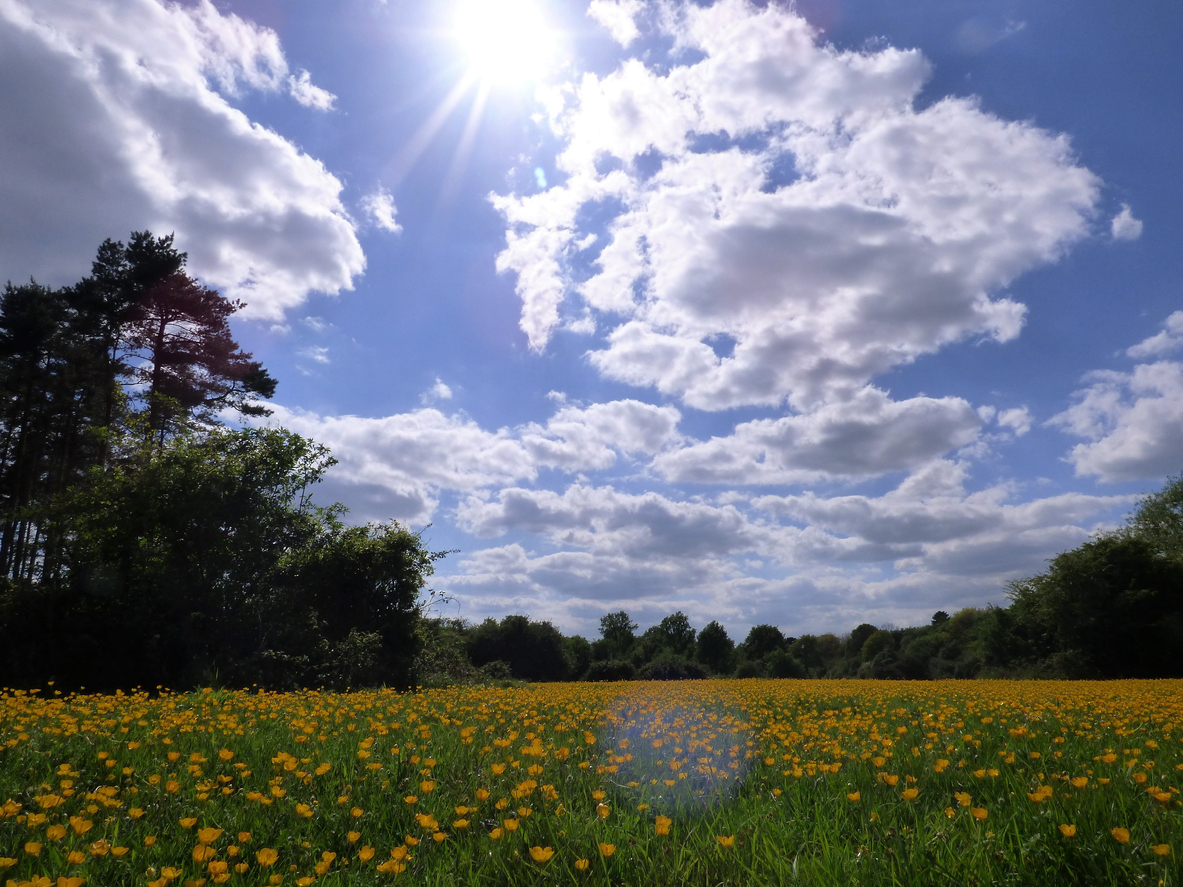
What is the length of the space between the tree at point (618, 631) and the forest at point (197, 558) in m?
28.5

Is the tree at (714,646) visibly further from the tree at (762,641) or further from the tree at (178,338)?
the tree at (178,338)

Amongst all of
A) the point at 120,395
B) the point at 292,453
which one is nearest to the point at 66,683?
the point at 292,453

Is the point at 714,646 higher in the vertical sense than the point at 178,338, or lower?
lower

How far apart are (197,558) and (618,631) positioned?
52744 mm

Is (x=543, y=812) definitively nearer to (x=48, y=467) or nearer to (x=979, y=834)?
(x=979, y=834)

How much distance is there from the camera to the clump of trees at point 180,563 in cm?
1487

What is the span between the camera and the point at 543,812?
3.46 m

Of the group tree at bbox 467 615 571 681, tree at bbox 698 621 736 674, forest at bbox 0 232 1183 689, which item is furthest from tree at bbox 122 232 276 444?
tree at bbox 698 621 736 674

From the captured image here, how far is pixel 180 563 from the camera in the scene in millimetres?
15930

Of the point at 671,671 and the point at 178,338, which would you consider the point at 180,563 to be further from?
the point at 671,671

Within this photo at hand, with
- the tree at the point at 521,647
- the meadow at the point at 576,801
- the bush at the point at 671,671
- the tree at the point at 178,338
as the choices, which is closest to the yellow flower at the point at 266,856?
the meadow at the point at 576,801

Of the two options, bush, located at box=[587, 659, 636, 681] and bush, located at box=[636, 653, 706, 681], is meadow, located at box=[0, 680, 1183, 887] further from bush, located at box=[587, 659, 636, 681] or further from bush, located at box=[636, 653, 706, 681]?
bush, located at box=[636, 653, 706, 681]

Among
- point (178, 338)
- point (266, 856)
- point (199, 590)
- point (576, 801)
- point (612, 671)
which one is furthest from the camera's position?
point (612, 671)

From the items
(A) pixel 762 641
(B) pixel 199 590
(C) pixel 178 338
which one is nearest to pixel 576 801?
(B) pixel 199 590
